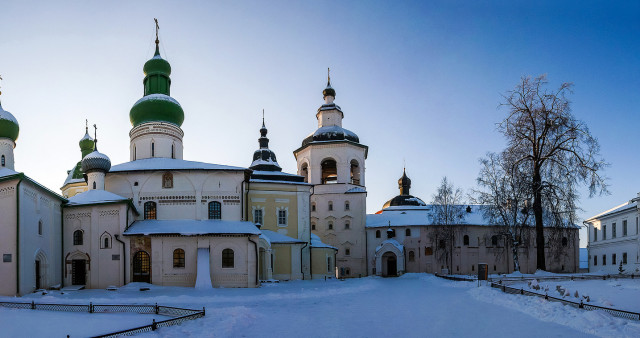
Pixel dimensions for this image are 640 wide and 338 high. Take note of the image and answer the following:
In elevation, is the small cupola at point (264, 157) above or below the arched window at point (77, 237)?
above

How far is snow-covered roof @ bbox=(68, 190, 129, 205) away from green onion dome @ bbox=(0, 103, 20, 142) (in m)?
4.44

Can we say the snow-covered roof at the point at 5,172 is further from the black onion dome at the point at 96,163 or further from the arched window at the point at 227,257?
the arched window at the point at 227,257

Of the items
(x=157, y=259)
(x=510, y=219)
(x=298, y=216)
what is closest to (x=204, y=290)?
(x=157, y=259)

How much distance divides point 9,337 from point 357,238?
115 feet

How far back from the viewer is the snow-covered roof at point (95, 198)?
1026 inches

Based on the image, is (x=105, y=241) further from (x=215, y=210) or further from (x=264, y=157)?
(x=264, y=157)

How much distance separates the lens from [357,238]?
148ft

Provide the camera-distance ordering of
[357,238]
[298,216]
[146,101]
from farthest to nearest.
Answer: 1. [357,238]
2. [298,216]
3. [146,101]

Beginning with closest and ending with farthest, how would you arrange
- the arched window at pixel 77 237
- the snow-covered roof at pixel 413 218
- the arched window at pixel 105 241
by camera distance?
1. the arched window at pixel 105 241
2. the arched window at pixel 77 237
3. the snow-covered roof at pixel 413 218

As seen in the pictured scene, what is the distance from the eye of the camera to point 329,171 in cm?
4734

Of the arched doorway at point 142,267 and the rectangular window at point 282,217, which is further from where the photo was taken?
the rectangular window at point 282,217

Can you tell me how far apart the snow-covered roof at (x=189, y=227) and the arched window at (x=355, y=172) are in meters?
18.8

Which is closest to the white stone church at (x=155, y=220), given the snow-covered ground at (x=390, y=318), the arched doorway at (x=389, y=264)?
the snow-covered ground at (x=390, y=318)

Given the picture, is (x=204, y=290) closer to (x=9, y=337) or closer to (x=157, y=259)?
(x=157, y=259)
